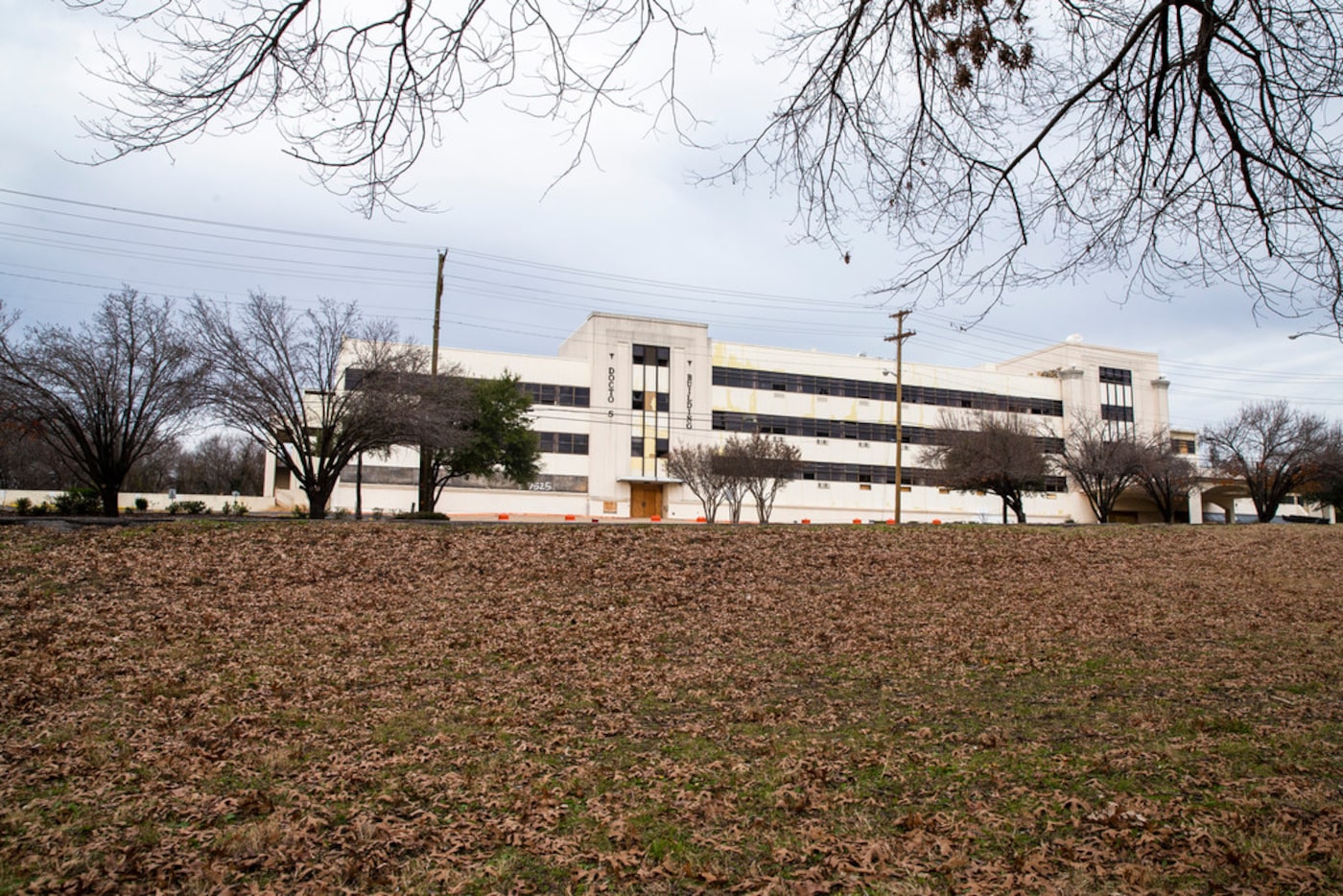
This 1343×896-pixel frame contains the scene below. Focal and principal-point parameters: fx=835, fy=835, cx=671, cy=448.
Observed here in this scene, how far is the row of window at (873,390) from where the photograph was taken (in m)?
59.6

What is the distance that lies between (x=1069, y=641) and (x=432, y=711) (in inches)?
350

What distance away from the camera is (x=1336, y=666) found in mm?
9891

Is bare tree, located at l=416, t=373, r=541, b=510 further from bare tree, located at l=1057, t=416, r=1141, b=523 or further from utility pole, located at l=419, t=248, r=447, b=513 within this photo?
bare tree, located at l=1057, t=416, r=1141, b=523

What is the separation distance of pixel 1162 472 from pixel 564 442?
113 feet

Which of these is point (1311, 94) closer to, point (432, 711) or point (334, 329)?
point (432, 711)

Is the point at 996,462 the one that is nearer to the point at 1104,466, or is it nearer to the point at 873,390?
the point at 1104,466

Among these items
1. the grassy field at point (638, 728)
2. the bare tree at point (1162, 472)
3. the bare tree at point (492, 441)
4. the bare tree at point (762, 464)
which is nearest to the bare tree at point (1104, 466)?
the bare tree at point (1162, 472)

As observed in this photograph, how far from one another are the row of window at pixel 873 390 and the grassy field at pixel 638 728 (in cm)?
4358

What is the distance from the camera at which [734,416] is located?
5894 cm

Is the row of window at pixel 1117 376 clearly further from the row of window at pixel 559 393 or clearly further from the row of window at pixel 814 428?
the row of window at pixel 559 393

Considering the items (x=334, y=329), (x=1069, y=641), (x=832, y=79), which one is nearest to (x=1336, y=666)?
(x=1069, y=641)

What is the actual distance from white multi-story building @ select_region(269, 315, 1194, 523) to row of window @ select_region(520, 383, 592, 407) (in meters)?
0.09

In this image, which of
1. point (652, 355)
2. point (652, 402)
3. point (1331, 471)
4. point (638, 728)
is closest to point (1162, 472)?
point (1331, 471)

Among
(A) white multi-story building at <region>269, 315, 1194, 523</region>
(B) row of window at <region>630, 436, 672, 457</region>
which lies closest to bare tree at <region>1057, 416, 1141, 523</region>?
(A) white multi-story building at <region>269, 315, 1194, 523</region>
